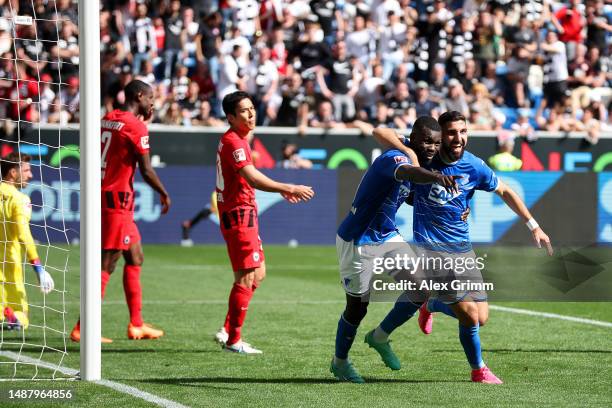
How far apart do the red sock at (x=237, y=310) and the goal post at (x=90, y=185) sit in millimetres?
1925

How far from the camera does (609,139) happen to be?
923 inches

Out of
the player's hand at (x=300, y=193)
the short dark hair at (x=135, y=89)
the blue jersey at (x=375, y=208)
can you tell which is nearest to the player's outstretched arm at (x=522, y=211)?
the blue jersey at (x=375, y=208)

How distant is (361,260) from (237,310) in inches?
74.4

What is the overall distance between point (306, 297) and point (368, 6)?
40.9ft

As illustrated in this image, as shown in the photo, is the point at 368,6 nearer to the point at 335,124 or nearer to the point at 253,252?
the point at 335,124

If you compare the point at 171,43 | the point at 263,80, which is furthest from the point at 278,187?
the point at 171,43

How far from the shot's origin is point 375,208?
798 centimetres

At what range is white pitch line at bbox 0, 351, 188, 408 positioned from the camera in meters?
7.05

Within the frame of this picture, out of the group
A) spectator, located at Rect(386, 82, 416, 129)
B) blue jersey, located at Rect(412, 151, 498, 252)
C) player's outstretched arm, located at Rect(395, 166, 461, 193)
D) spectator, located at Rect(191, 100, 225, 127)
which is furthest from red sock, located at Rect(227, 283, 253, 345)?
spectator, located at Rect(386, 82, 416, 129)

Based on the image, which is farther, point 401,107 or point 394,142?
point 401,107

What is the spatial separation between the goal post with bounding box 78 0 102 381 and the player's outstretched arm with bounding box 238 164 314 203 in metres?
1.22

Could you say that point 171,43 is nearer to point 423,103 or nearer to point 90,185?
point 423,103

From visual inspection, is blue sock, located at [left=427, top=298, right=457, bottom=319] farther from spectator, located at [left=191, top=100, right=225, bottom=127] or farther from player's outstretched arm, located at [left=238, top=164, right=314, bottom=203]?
spectator, located at [left=191, top=100, right=225, bottom=127]

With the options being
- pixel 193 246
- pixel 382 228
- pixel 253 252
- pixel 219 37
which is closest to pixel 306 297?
pixel 253 252
